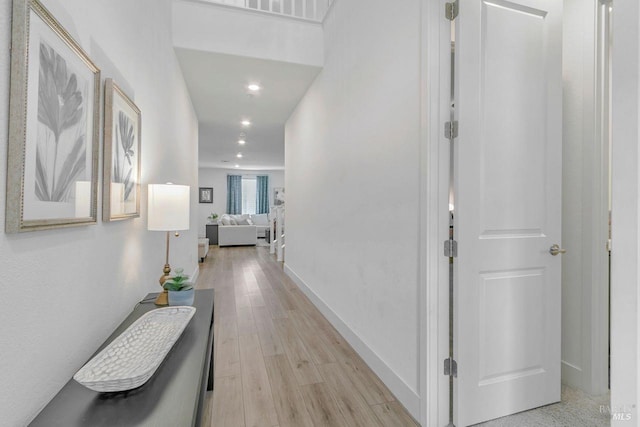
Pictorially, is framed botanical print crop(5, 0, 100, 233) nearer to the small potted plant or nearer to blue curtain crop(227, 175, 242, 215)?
the small potted plant

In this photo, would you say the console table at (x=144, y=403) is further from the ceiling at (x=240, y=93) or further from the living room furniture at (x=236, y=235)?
the living room furniture at (x=236, y=235)

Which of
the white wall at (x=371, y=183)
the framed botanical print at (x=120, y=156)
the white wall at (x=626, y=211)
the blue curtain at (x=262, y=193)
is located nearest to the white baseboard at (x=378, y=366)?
the white wall at (x=371, y=183)

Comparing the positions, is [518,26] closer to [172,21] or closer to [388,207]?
[388,207]

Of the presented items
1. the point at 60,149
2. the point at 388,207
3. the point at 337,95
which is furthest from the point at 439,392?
the point at 337,95

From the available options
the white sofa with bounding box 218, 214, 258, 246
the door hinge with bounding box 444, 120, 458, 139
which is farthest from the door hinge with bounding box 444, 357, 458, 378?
the white sofa with bounding box 218, 214, 258, 246

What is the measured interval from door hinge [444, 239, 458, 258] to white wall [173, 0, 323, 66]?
8.14 feet

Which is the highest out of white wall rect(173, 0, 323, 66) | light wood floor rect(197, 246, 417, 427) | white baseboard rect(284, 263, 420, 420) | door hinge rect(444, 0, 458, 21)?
white wall rect(173, 0, 323, 66)

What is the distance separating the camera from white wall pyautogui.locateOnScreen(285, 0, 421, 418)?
1762 mm

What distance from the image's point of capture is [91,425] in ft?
2.49

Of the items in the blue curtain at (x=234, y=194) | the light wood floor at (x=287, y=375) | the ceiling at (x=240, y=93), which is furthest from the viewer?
the blue curtain at (x=234, y=194)

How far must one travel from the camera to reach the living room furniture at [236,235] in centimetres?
869

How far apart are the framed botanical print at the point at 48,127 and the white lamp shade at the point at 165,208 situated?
1.80ft

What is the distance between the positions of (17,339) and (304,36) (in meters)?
3.31

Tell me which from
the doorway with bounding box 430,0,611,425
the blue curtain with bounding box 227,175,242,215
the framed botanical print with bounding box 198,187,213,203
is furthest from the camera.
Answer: the blue curtain with bounding box 227,175,242,215
